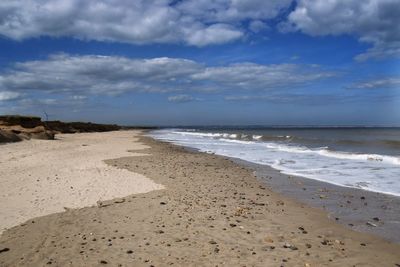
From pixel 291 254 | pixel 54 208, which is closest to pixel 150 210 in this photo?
pixel 54 208

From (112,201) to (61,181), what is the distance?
3.35 metres

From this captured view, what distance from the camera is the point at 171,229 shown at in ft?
23.1

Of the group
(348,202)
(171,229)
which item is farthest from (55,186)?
(348,202)


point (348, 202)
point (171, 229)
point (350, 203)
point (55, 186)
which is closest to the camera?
point (171, 229)

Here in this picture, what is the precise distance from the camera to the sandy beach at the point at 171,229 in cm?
568

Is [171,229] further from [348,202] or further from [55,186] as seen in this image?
[55,186]

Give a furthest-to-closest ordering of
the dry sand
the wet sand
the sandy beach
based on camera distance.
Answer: the dry sand
the wet sand
the sandy beach

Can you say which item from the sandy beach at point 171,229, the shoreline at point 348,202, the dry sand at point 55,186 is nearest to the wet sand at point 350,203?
the shoreline at point 348,202

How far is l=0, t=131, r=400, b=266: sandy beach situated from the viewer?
568 cm

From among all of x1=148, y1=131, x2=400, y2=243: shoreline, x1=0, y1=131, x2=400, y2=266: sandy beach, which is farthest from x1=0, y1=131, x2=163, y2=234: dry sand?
x1=148, y1=131, x2=400, y2=243: shoreline

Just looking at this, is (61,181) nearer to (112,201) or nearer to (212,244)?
(112,201)

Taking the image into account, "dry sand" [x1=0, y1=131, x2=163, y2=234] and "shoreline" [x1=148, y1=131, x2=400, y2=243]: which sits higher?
"dry sand" [x1=0, y1=131, x2=163, y2=234]

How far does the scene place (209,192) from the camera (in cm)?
1077

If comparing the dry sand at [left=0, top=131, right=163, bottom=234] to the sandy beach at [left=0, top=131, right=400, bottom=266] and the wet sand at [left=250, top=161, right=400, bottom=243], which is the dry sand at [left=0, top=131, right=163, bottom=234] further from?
the wet sand at [left=250, top=161, right=400, bottom=243]
